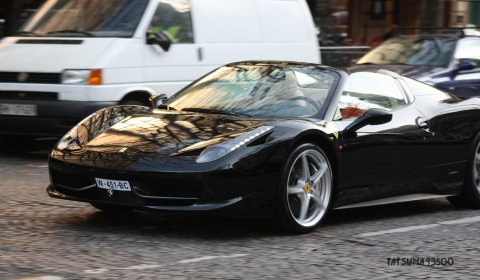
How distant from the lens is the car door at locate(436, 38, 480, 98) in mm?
13797

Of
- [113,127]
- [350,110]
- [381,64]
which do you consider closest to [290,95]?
[350,110]

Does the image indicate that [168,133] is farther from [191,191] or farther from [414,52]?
[414,52]

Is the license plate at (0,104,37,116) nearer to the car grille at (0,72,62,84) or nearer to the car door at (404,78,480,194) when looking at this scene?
the car grille at (0,72,62,84)

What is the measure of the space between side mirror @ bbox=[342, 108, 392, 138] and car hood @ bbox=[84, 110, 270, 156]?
740 millimetres

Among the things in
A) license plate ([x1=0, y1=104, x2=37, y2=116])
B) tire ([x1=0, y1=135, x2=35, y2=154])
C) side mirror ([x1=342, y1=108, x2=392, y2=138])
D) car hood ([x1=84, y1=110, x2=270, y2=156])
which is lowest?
tire ([x1=0, y1=135, x2=35, y2=154])

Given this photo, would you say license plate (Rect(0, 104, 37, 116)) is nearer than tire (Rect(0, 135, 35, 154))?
Yes

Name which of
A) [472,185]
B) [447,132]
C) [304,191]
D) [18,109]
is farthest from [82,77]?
[304,191]

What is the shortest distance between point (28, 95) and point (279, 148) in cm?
501

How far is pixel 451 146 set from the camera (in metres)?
8.16

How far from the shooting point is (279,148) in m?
6.52

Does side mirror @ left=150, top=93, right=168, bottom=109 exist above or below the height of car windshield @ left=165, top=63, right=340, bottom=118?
below

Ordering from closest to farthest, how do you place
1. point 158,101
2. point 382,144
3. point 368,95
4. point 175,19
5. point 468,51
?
point 382,144 → point 368,95 → point 158,101 → point 175,19 → point 468,51

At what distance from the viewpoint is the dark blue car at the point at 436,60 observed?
13766 mm

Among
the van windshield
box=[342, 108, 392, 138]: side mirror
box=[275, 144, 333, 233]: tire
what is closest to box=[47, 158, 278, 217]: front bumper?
box=[275, 144, 333, 233]: tire
